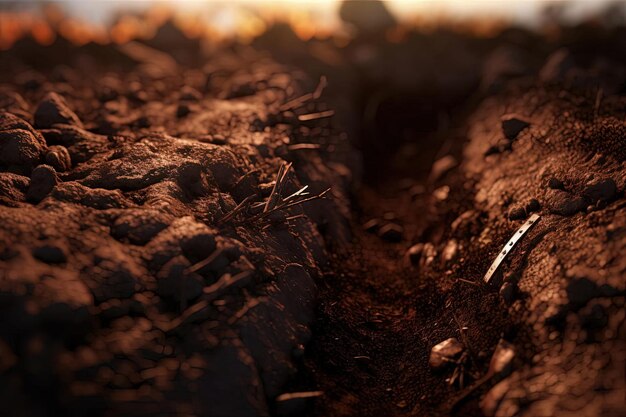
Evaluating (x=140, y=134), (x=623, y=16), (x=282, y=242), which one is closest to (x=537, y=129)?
(x=282, y=242)

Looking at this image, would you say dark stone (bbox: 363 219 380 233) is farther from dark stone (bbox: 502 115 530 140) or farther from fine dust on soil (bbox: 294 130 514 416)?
dark stone (bbox: 502 115 530 140)

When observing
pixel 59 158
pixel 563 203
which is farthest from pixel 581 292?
pixel 59 158

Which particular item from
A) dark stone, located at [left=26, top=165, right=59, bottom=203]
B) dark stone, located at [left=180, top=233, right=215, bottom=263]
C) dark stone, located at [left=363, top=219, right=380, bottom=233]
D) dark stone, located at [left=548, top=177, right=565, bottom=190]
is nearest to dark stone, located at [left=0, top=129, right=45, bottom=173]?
dark stone, located at [left=26, top=165, right=59, bottom=203]

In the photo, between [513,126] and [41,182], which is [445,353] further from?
[41,182]

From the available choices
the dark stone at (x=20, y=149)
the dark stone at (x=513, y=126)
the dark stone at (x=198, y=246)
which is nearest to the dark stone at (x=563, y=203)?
the dark stone at (x=513, y=126)

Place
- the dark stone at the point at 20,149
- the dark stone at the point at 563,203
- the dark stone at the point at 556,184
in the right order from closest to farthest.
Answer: the dark stone at the point at 563,203 < the dark stone at the point at 20,149 < the dark stone at the point at 556,184

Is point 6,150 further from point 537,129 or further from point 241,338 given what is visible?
point 537,129

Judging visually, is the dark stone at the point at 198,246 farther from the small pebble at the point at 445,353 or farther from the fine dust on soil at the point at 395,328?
the small pebble at the point at 445,353
